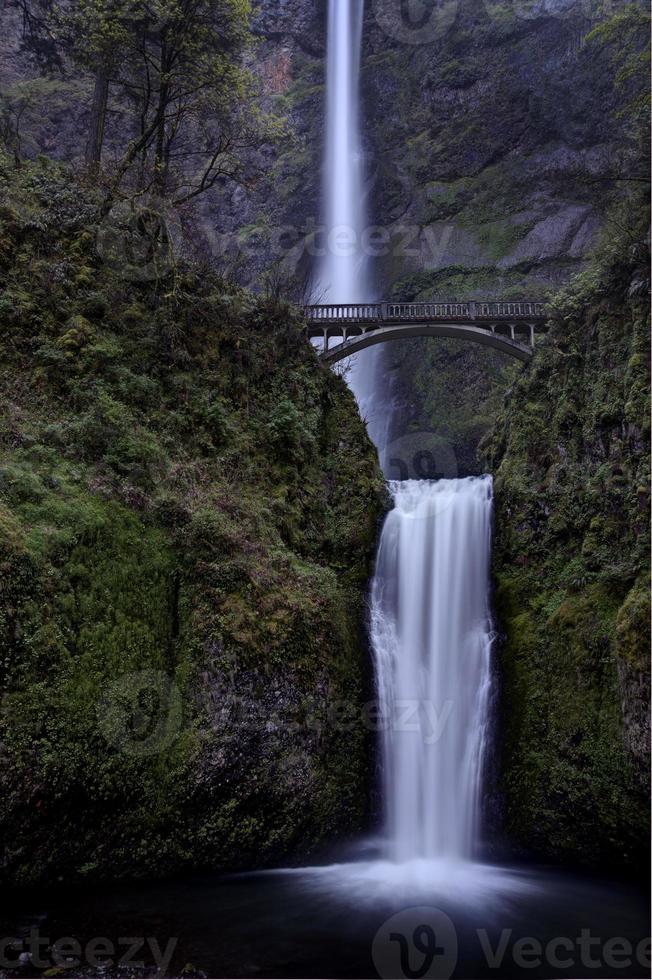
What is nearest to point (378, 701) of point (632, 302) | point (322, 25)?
point (632, 302)

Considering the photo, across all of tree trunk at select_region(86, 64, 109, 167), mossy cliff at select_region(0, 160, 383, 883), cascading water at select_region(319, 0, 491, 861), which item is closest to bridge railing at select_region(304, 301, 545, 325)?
tree trunk at select_region(86, 64, 109, 167)

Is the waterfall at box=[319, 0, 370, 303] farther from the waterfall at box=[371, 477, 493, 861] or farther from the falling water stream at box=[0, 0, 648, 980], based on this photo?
the falling water stream at box=[0, 0, 648, 980]

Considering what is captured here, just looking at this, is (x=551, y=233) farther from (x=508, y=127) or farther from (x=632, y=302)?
(x=632, y=302)

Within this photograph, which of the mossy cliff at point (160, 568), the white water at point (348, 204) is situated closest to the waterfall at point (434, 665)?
the mossy cliff at point (160, 568)

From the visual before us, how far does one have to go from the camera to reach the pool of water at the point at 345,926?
6355 mm

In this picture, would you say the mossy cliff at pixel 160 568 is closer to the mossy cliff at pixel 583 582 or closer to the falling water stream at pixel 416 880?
the falling water stream at pixel 416 880

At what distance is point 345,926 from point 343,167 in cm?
3457

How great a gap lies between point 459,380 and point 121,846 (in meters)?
24.7

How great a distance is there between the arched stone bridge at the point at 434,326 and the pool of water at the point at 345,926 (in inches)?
628

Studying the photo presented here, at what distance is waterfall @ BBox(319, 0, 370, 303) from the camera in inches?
1258

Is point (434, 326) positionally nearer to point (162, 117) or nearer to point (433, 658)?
point (162, 117)

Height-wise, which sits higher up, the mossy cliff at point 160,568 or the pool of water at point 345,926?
the mossy cliff at point 160,568

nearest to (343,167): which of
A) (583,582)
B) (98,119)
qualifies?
(98,119)

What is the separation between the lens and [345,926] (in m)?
7.36
